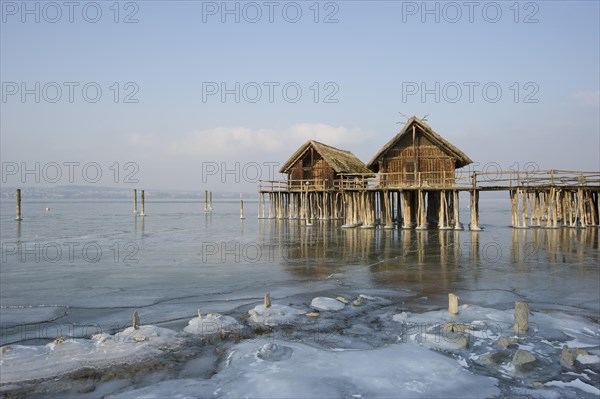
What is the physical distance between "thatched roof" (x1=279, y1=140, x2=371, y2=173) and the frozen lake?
2071 centimetres

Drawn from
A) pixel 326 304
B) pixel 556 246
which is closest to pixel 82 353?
pixel 326 304

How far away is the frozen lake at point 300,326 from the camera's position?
615 cm

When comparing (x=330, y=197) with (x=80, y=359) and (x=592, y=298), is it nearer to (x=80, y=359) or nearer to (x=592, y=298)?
(x=592, y=298)

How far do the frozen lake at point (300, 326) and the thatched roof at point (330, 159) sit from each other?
20.7m

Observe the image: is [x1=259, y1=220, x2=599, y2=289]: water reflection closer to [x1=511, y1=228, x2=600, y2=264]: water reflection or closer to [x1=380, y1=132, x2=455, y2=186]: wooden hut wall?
[x1=511, y1=228, x2=600, y2=264]: water reflection

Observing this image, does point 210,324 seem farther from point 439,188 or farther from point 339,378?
point 439,188

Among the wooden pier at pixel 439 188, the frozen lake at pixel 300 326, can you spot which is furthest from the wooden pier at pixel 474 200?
the frozen lake at pixel 300 326

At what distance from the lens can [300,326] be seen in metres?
8.64

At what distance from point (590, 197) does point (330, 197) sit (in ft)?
66.1

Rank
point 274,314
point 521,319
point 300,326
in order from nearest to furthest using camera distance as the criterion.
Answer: point 521,319 → point 300,326 → point 274,314

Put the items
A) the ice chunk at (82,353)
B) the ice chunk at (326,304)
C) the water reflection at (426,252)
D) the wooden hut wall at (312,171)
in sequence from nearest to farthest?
the ice chunk at (82,353) → the ice chunk at (326,304) → the water reflection at (426,252) → the wooden hut wall at (312,171)

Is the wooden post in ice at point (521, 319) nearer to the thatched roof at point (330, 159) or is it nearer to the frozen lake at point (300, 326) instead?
the frozen lake at point (300, 326)

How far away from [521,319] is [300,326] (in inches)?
159

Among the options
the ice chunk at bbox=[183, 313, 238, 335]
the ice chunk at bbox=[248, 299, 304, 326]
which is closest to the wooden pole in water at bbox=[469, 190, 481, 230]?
the ice chunk at bbox=[248, 299, 304, 326]
